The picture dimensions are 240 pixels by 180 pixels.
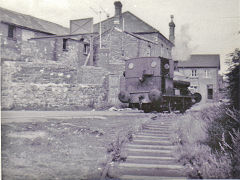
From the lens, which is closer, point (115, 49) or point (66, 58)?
point (115, 49)

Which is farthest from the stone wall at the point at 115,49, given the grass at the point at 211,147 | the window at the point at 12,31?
the grass at the point at 211,147

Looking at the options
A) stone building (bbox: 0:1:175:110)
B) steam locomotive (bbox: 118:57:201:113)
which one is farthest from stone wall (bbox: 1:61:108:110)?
steam locomotive (bbox: 118:57:201:113)

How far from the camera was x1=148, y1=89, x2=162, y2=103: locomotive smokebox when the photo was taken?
896 centimetres

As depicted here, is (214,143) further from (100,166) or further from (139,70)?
(139,70)

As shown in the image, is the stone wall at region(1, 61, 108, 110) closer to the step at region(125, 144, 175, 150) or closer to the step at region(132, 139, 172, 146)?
the step at region(132, 139, 172, 146)

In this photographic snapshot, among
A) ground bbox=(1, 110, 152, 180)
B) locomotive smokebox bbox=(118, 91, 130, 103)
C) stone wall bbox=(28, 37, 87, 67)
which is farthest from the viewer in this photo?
stone wall bbox=(28, 37, 87, 67)

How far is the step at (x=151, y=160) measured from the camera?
12.2 feet

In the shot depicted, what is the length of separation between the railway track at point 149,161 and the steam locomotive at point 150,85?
443cm

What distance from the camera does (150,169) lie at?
3.44 metres

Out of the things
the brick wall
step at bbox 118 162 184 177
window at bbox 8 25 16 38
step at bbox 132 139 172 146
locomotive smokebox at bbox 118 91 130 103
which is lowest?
step at bbox 118 162 184 177

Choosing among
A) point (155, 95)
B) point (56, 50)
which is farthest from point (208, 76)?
point (56, 50)

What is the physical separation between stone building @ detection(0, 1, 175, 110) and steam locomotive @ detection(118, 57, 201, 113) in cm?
195

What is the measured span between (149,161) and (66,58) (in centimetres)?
1685

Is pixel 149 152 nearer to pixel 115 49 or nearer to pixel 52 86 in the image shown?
pixel 52 86
